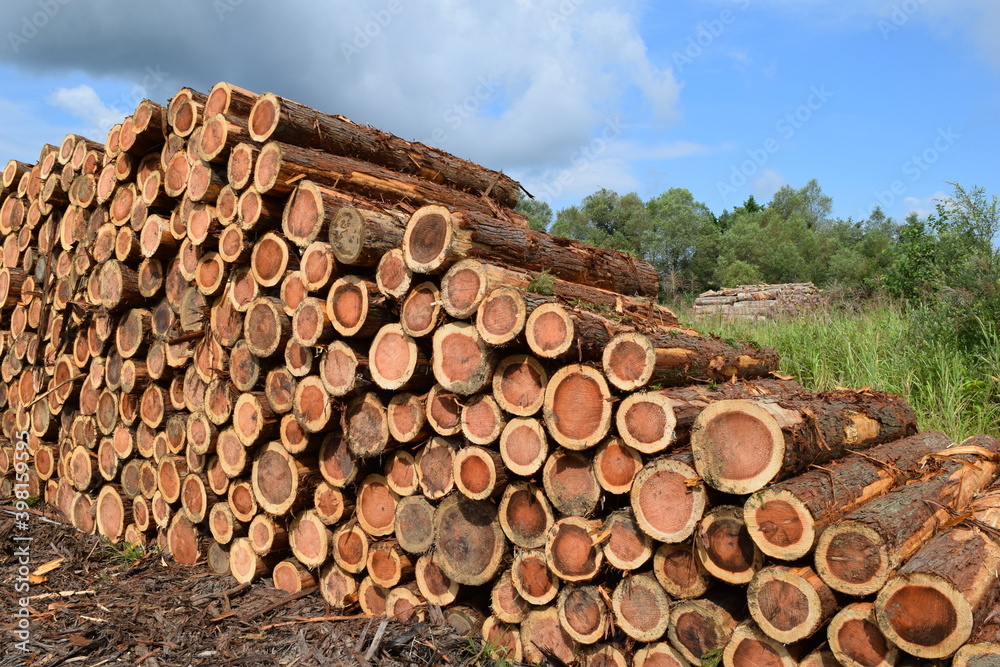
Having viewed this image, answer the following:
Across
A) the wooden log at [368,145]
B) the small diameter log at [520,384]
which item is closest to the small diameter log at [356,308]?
the small diameter log at [520,384]

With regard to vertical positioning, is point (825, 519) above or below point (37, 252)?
below

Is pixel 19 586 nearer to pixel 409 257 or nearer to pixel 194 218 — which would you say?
pixel 194 218

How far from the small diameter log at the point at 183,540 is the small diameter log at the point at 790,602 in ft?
13.3

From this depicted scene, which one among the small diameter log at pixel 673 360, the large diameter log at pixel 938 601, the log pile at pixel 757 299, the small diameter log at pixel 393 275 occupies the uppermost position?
the log pile at pixel 757 299

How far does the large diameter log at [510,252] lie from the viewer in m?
3.41

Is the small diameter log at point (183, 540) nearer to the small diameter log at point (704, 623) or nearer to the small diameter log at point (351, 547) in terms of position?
the small diameter log at point (351, 547)

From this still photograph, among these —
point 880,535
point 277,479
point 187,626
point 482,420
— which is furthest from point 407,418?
point 880,535

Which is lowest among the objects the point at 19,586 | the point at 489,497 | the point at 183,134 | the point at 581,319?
the point at 19,586

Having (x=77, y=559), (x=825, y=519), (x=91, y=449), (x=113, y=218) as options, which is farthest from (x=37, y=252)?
(x=825, y=519)

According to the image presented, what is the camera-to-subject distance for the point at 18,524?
5500 mm

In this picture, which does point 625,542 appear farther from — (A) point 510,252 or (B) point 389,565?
(A) point 510,252

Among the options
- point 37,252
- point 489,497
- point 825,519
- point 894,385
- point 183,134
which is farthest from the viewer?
point 37,252

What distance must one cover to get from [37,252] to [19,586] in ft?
11.8
